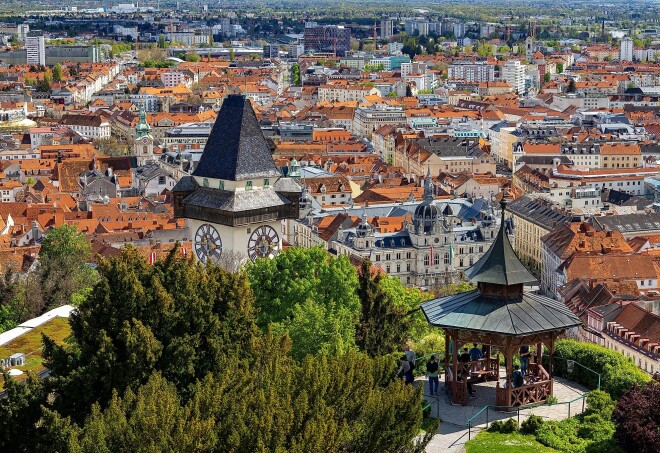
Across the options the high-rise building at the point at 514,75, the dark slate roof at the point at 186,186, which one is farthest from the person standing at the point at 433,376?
the high-rise building at the point at 514,75

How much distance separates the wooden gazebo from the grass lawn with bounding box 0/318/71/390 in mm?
10476

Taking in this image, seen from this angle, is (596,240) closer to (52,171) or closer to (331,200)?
(331,200)

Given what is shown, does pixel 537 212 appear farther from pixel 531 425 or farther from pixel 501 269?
pixel 531 425

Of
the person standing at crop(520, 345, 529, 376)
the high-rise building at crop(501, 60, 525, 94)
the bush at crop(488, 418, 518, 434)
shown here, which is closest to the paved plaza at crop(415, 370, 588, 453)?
the bush at crop(488, 418, 518, 434)

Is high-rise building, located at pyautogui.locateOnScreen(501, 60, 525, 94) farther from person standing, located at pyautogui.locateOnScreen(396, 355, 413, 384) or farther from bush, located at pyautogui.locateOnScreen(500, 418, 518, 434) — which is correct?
bush, located at pyautogui.locateOnScreen(500, 418, 518, 434)

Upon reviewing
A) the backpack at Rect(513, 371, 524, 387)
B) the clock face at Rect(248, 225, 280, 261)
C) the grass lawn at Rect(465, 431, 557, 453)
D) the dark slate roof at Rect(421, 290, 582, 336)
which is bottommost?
the grass lawn at Rect(465, 431, 557, 453)

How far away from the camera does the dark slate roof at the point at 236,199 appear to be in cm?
3102

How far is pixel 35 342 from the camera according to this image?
3222 cm

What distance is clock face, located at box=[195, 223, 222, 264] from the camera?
31391 millimetres

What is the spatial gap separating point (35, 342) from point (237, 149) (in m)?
6.61

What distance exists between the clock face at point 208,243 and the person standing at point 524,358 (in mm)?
9312

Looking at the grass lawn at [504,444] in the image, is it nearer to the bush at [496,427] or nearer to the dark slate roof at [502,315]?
the bush at [496,427]

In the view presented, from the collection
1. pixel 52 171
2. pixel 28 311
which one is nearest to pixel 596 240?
pixel 28 311

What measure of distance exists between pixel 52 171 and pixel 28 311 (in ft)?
203
